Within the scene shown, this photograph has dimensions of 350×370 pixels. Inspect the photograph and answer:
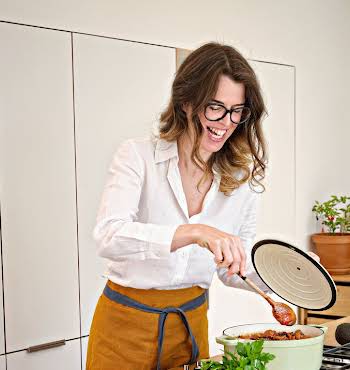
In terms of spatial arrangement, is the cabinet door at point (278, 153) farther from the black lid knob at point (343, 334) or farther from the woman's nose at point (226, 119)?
the woman's nose at point (226, 119)

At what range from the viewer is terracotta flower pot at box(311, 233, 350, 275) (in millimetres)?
4203

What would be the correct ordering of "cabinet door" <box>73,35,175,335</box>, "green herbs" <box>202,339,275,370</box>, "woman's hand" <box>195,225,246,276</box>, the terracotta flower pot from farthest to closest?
the terracotta flower pot < "cabinet door" <box>73,35,175,335</box> < "woman's hand" <box>195,225,246,276</box> < "green herbs" <box>202,339,275,370</box>

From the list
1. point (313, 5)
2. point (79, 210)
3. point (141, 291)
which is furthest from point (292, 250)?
point (313, 5)

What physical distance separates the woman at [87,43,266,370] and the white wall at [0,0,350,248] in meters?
1.17

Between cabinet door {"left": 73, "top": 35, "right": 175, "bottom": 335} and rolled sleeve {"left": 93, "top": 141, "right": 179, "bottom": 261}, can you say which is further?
cabinet door {"left": 73, "top": 35, "right": 175, "bottom": 335}

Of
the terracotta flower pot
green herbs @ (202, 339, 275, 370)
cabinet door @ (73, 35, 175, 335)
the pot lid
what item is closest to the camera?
green herbs @ (202, 339, 275, 370)

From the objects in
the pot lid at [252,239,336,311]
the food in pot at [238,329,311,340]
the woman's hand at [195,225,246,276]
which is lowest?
the food in pot at [238,329,311,340]

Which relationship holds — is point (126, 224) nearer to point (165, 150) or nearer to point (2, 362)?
point (165, 150)

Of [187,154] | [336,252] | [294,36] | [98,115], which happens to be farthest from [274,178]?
[187,154]

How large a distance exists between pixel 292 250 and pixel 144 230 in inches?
14.4

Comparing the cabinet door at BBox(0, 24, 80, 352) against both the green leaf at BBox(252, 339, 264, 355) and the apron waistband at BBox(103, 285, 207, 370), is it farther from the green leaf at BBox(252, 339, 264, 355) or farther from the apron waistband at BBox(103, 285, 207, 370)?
the green leaf at BBox(252, 339, 264, 355)

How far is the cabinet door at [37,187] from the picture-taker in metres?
2.74

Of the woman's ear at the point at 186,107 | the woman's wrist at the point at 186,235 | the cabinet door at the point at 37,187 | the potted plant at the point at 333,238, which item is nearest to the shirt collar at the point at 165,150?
the woman's ear at the point at 186,107

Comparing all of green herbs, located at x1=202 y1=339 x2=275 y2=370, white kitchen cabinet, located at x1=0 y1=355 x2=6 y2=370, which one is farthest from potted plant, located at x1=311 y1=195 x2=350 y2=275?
green herbs, located at x1=202 y1=339 x2=275 y2=370
